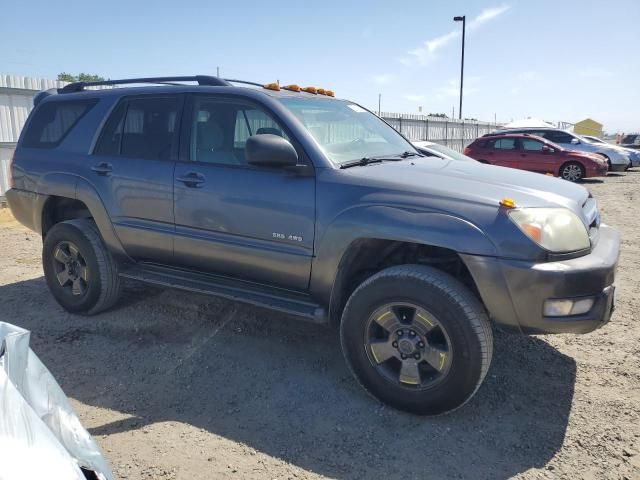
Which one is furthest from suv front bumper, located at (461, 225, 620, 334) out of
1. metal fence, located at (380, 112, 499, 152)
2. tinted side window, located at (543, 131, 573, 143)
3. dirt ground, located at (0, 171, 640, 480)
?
tinted side window, located at (543, 131, 573, 143)

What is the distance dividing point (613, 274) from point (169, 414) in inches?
105

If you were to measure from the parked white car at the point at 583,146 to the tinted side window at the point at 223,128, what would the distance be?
15.0 m

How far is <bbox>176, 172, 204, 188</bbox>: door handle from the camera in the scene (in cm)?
367

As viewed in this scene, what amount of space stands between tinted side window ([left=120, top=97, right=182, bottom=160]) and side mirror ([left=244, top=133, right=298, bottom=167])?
95cm

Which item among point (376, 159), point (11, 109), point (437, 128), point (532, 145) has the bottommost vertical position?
point (376, 159)

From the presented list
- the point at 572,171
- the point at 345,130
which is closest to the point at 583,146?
the point at 572,171

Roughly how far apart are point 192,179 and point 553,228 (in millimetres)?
2379

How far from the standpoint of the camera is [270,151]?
10.4 feet

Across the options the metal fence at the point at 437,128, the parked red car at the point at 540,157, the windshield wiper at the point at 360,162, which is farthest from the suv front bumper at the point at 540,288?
the metal fence at the point at 437,128

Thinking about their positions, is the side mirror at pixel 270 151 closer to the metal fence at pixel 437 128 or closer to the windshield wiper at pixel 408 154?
the windshield wiper at pixel 408 154

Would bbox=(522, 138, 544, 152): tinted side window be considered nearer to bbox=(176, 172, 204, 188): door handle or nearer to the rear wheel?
the rear wheel

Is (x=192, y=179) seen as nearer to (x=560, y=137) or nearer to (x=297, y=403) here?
(x=297, y=403)

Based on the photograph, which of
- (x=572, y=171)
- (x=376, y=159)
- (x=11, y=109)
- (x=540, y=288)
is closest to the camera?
(x=540, y=288)

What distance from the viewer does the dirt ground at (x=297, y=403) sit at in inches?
105
